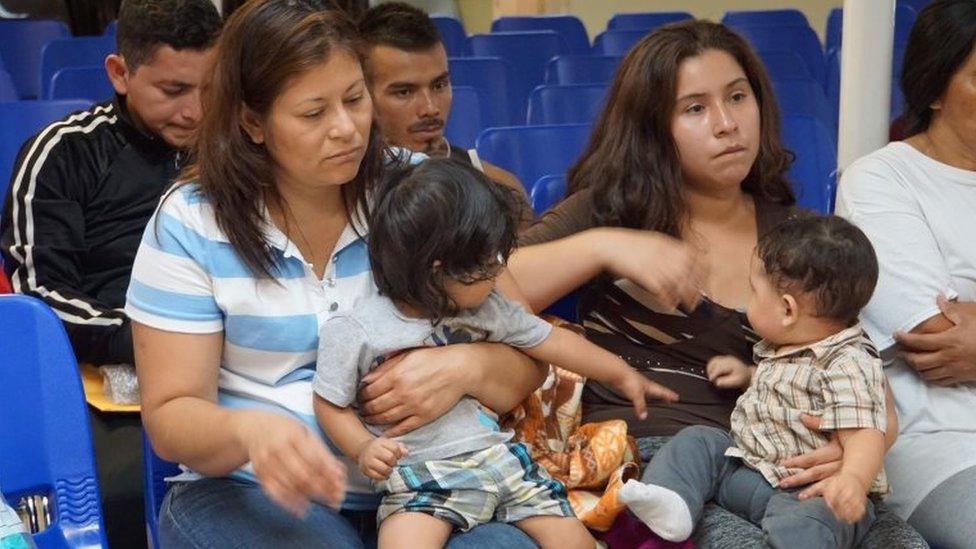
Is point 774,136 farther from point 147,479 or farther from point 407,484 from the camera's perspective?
point 147,479

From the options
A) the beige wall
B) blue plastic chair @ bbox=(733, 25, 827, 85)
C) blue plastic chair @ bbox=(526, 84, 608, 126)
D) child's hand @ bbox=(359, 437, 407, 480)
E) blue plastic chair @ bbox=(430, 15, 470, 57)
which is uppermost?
child's hand @ bbox=(359, 437, 407, 480)

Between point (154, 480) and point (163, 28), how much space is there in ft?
3.12

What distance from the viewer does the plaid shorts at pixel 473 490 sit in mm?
1882

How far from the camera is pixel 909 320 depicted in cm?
232

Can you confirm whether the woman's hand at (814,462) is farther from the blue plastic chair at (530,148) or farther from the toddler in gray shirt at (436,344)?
the blue plastic chair at (530,148)

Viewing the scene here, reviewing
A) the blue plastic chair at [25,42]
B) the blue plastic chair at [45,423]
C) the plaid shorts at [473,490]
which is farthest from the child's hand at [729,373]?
the blue plastic chair at [25,42]

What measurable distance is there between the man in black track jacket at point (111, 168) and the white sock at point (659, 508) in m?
1.04

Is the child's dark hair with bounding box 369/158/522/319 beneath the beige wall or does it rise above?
above

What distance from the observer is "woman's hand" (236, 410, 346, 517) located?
1.59m

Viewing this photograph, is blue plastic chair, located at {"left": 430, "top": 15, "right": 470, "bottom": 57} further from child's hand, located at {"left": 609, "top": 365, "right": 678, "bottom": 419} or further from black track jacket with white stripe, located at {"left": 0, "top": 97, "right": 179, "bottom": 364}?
child's hand, located at {"left": 609, "top": 365, "right": 678, "bottom": 419}

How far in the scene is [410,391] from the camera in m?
1.90

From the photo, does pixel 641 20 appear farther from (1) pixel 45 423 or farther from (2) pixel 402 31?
(1) pixel 45 423

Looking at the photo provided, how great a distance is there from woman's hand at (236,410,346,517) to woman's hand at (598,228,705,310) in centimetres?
68

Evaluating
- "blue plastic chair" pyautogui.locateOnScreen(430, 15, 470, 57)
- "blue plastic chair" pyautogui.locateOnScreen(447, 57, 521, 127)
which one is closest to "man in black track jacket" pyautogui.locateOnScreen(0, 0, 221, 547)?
"blue plastic chair" pyautogui.locateOnScreen(447, 57, 521, 127)
